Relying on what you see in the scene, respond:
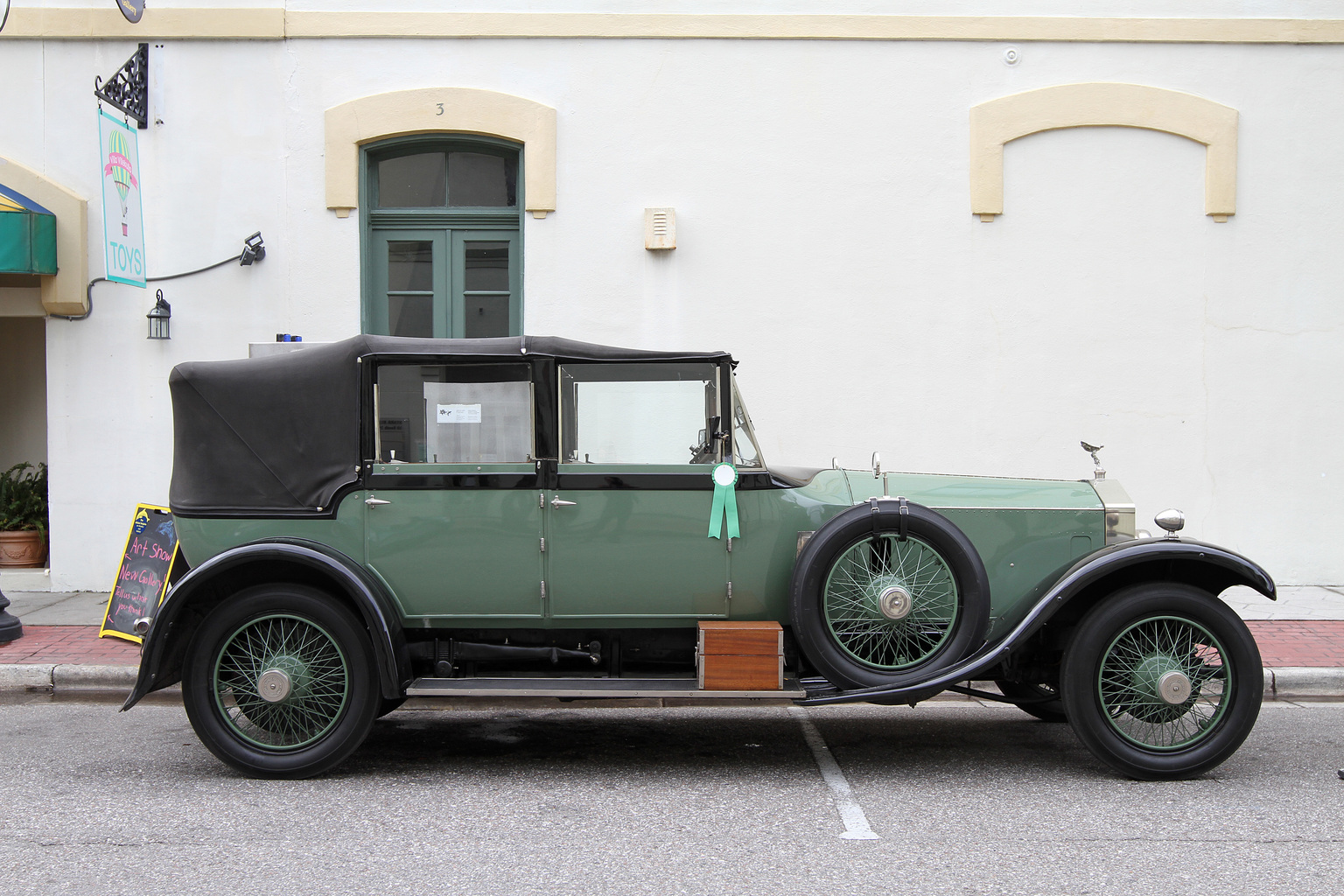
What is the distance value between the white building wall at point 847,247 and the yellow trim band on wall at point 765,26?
10 centimetres

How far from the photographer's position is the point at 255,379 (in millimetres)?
4898

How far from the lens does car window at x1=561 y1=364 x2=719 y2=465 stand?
4.81 m

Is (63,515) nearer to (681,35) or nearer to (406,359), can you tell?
(406,359)

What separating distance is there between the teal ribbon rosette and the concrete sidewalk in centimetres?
320

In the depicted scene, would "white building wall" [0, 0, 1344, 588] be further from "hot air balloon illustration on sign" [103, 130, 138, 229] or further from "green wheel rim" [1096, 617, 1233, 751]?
"green wheel rim" [1096, 617, 1233, 751]

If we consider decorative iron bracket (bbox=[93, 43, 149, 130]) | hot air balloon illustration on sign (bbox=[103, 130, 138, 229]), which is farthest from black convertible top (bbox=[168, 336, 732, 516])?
decorative iron bracket (bbox=[93, 43, 149, 130])

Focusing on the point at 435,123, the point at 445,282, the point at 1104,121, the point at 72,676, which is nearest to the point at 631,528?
the point at 72,676

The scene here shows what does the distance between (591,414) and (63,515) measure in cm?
608

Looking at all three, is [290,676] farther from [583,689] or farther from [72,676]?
[72,676]

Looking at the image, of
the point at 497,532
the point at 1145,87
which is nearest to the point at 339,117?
the point at 497,532

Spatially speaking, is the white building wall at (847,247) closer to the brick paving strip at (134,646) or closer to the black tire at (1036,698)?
the brick paving strip at (134,646)

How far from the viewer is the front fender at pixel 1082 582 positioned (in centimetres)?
448

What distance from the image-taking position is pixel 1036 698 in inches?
199

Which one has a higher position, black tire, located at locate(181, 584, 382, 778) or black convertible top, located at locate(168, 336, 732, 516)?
black convertible top, located at locate(168, 336, 732, 516)
